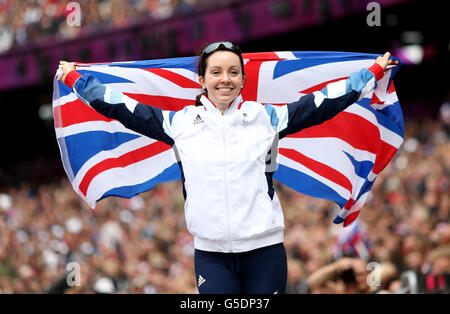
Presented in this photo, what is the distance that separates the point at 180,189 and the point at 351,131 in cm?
832

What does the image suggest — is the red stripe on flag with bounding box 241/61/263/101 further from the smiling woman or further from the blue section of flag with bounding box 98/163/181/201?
the smiling woman

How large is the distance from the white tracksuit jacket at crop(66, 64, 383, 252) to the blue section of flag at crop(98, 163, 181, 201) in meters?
1.16

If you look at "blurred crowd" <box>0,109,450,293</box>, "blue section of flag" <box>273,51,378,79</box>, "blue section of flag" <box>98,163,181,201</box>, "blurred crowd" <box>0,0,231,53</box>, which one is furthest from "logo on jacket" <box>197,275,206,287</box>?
"blurred crowd" <box>0,0,231,53</box>

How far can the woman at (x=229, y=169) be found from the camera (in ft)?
Result: 11.6

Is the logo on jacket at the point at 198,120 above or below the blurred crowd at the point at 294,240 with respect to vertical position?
above

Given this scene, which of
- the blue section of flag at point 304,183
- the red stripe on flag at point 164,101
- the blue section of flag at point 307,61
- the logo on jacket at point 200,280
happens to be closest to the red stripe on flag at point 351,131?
the blue section of flag at point 304,183

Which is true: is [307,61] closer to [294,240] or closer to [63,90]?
[63,90]

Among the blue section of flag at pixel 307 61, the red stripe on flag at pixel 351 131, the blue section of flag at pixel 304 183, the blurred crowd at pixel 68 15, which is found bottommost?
the blue section of flag at pixel 304 183

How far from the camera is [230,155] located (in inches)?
141

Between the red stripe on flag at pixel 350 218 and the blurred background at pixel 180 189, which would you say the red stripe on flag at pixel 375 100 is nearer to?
the red stripe on flag at pixel 350 218

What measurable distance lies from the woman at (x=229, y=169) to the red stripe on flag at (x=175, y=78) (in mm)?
1499

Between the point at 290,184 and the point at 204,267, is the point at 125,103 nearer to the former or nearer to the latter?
the point at 204,267

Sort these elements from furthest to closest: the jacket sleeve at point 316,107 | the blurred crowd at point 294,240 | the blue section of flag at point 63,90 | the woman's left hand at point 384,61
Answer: the blurred crowd at point 294,240
the blue section of flag at point 63,90
the woman's left hand at point 384,61
the jacket sleeve at point 316,107

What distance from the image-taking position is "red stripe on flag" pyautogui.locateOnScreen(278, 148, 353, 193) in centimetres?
515
